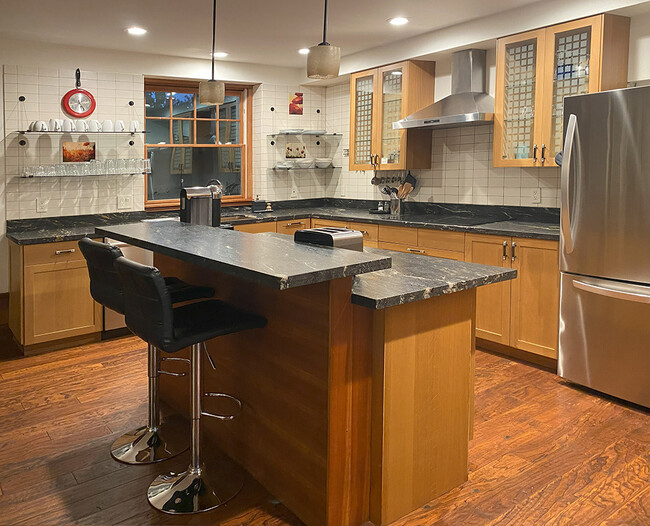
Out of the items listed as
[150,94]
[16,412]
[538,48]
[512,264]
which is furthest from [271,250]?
[150,94]

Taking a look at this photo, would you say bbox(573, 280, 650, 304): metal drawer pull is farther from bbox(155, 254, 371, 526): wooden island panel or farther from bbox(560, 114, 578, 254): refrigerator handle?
bbox(155, 254, 371, 526): wooden island panel

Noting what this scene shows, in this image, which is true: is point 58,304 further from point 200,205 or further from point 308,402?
point 308,402

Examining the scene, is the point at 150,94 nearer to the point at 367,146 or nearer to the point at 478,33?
the point at 367,146

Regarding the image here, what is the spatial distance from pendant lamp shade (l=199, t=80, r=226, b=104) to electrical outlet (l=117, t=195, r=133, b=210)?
2061mm

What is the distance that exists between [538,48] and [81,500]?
151 inches

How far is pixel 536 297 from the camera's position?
4.02m

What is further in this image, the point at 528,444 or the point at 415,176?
the point at 415,176

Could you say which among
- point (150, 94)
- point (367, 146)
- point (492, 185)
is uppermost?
point (150, 94)

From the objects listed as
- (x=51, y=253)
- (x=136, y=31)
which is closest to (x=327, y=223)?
(x=136, y=31)

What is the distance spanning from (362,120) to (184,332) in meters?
3.94

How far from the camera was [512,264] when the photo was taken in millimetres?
4109

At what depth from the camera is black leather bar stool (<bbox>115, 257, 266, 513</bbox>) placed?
2.21m

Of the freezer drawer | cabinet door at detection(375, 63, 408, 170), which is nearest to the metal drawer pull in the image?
the freezer drawer

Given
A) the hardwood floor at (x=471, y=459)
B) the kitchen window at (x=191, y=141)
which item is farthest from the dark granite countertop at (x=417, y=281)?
the kitchen window at (x=191, y=141)
